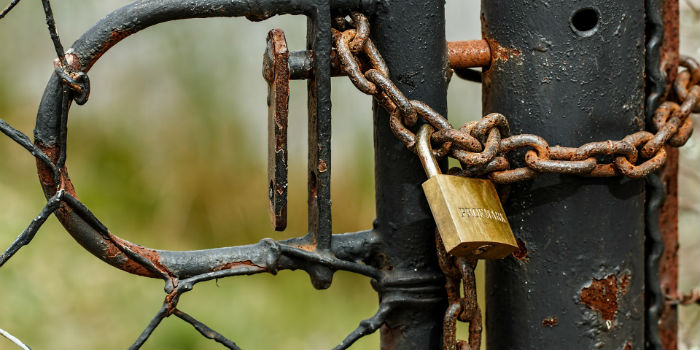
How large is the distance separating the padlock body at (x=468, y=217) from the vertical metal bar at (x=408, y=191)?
6 cm

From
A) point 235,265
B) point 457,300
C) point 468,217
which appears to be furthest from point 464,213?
point 235,265

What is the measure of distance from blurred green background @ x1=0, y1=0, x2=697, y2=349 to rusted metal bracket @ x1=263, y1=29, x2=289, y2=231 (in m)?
0.96

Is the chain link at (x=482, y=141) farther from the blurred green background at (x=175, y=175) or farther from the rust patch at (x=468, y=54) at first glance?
the blurred green background at (x=175, y=175)

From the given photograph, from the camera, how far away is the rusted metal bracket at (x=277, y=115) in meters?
0.75

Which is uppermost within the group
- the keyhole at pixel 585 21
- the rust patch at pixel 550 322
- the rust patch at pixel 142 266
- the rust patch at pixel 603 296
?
the keyhole at pixel 585 21

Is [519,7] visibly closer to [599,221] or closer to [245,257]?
[599,221]

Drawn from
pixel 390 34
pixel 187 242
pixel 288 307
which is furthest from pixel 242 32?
pixel 390 34

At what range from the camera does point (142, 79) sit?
1.78 m

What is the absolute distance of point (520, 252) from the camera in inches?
33.0

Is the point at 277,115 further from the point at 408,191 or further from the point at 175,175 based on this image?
the point at 175,175

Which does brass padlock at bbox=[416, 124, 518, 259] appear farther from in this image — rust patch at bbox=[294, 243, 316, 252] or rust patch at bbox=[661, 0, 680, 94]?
rust patch at bbox=[661, 0, 680, 94]

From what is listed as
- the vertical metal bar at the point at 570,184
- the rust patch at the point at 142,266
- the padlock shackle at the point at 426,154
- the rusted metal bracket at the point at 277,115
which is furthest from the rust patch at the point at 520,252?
the rust patch at the point at 142,266

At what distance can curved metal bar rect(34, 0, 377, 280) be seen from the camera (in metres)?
0.70

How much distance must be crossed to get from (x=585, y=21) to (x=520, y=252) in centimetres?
25
